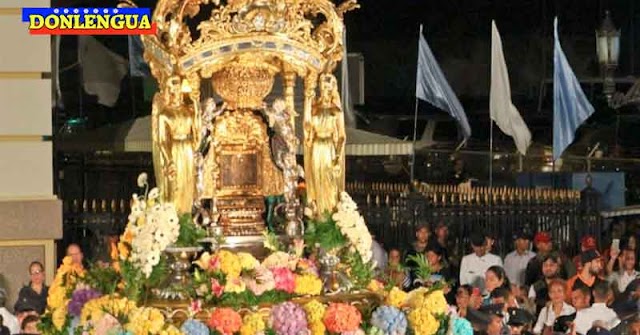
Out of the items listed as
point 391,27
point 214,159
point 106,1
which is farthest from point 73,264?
point 391,27

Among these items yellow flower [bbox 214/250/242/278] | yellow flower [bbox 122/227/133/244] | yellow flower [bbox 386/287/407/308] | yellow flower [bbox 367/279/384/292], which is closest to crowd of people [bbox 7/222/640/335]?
yellow flower [bbox 367/279/384/292]

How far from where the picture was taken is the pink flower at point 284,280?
17812 millimetres

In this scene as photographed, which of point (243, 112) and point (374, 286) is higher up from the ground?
point (243, 112)

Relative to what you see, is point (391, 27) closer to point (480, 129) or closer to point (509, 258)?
point (480, 129)

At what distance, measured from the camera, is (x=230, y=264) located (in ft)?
57.9

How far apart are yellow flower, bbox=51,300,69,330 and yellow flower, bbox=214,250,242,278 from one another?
145 cm

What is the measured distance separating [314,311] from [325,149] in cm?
183

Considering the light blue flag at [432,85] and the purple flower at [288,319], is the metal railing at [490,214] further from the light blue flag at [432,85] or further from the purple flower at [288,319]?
the purple flower at [288,319]

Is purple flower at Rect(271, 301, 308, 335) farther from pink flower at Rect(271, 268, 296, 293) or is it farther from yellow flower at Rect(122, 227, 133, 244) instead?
yellow flower at Rect(122, 227, 133, 244)

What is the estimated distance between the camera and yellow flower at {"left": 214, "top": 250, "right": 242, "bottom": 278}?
57.8 feet

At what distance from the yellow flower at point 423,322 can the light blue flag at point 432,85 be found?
24.8 feet

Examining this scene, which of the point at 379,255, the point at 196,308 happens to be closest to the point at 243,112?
the point at 196,308

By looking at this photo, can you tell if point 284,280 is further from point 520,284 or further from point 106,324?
point 520,284

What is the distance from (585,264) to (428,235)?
2561 millimetres
